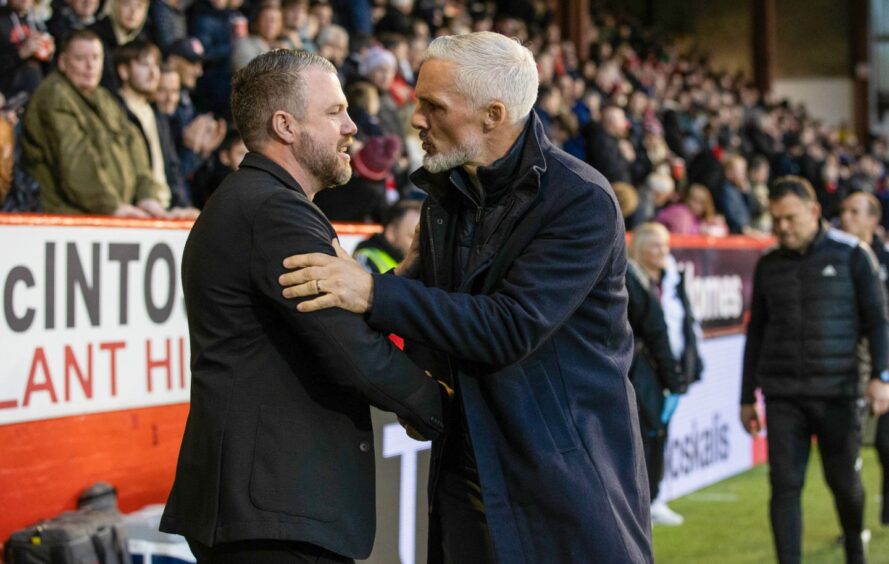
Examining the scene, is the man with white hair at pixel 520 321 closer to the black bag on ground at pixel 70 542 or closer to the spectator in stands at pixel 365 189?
the black bag on ground at pixel 70 542

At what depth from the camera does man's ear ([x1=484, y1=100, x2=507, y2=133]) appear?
118 inches

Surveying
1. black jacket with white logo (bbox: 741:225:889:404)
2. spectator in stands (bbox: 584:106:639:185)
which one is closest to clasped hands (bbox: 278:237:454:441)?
black jacket with white logo (bbox: 741:225:889:404)

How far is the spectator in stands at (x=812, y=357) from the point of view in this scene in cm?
599

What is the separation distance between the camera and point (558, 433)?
2.93 m

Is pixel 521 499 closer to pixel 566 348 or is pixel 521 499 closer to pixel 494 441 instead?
pixel 494 441

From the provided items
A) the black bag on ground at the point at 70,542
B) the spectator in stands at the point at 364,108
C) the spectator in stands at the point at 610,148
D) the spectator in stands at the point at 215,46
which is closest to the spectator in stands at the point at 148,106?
the spectator in stands at the point at 215,46

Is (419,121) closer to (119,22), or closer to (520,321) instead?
(520,321)

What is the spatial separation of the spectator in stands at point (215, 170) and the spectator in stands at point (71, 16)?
41.2 inches

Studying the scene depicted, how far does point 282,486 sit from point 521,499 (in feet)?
1.91

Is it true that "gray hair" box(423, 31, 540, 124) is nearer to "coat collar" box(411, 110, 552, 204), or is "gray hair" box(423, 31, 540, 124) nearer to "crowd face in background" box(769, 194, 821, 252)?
"coat collar" box(411, 110, 552, 204)

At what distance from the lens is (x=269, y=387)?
2744mm

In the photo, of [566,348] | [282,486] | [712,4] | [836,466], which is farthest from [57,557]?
[712,4]

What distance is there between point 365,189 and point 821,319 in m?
2.83

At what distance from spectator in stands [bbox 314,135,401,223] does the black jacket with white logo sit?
242 cm
